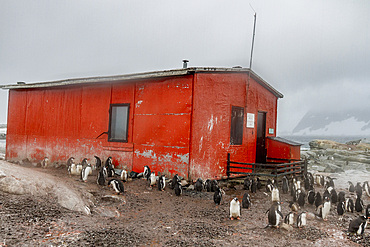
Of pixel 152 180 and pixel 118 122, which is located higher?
pixel 118 122

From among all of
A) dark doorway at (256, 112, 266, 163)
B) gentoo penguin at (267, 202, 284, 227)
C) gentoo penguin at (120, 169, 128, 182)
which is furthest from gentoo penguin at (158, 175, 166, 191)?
dark doorway at (256, 112, 266, 163)

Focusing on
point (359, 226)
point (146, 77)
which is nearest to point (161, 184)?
point (146, 77)

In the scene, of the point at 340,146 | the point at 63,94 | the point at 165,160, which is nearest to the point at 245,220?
the point at 165,160

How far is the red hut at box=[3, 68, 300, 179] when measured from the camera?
10.2 m

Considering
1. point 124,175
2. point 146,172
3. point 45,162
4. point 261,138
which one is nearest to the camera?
point 124,175

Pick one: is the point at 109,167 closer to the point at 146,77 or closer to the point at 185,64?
the point at 146,77

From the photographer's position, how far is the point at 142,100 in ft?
37.4

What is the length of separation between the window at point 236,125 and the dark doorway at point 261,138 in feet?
7.06

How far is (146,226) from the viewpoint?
5.78 m

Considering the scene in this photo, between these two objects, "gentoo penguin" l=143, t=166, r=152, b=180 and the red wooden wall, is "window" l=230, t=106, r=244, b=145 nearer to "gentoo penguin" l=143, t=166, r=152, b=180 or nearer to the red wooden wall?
the red wooden wall

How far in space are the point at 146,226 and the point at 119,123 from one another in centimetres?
701

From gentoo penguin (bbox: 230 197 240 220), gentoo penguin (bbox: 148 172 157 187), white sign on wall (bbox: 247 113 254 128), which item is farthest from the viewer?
white sign on wall (bbox: 247 113 254 128)

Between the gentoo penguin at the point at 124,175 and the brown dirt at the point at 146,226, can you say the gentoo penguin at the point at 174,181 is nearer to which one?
the brown dirt at the point at 146,226

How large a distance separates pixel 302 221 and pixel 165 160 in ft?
18.0
